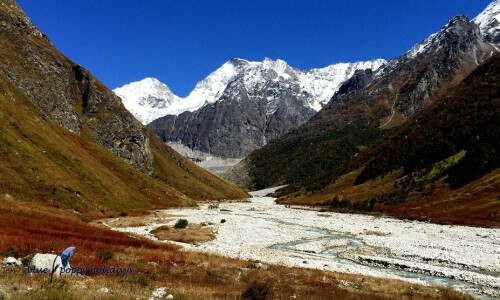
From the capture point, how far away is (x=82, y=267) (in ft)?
82.0

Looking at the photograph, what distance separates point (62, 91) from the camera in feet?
554

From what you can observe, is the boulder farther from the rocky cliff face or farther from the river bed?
the rocky cliff face

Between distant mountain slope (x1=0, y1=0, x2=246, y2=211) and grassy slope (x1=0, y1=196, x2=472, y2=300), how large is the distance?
34615 mm

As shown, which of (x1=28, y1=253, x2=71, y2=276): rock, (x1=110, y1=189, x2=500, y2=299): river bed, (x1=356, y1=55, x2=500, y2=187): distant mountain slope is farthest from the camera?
(x1=356, y1=55, x2=500, y2=187): distant mountain slope

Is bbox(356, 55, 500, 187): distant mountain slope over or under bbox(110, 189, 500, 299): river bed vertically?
over

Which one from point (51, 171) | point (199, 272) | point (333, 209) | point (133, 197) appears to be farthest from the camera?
point (333, 209)

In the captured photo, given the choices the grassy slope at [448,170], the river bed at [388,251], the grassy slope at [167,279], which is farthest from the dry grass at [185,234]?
the grassy slope at [448,170]

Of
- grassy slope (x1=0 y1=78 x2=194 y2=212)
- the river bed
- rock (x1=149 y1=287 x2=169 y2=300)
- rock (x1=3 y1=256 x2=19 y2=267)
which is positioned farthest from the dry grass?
rock (x1=3 y1=256 x2=19 y2=267)

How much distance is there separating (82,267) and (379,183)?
522 feet

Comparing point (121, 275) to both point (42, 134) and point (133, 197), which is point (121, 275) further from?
point (133, 197)

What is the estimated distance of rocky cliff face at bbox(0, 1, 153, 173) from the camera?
14638cm

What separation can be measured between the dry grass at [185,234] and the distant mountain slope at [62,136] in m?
20.9

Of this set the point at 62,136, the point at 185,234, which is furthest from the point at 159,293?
the point at 62,136

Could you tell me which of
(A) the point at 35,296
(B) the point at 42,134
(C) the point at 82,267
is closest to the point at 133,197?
(B) the point at 42,134
